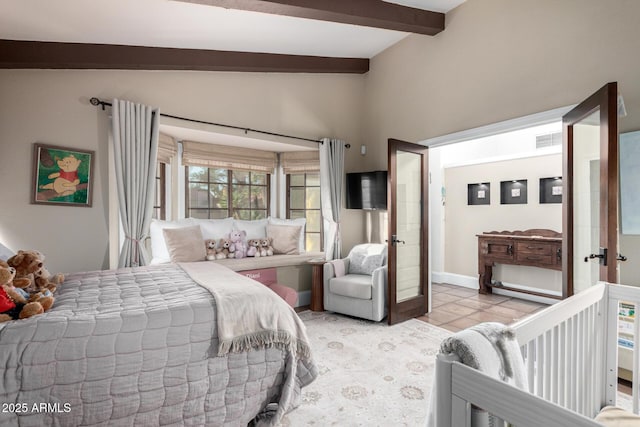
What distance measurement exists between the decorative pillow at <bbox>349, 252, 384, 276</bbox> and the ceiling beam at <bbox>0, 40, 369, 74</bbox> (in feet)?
7.75

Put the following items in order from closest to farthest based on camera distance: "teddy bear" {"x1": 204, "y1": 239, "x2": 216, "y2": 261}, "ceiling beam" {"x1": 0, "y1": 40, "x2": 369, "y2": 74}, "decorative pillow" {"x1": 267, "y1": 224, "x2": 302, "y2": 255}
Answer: "ceiling beam" {"x1": 0, "y1": 40, "x2": 369, "y2": 74} < "teddy bear" {"x1": 204, "y1": 239, "x2": 216, "y2": 261} < "decorative pillow" {"x1": 267, "y1": 224, "x2": 302, "y2": 255}

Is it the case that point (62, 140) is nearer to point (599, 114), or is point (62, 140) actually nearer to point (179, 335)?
point (179, 335)

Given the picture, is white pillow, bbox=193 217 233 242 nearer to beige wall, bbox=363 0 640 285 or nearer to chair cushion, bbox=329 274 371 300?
chair cushion, bbox=329 274 371 300

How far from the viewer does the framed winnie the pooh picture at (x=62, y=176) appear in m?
2.67

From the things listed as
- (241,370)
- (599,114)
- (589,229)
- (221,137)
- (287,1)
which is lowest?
(241,370)

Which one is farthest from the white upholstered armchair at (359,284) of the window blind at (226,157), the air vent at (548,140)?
the air vent at (548,140)

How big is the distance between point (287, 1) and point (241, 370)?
2525 millimetres

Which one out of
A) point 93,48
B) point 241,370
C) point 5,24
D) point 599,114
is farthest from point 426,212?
point 5,24

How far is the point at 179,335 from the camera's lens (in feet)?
5.10

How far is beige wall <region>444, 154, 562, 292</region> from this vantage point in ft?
14.1

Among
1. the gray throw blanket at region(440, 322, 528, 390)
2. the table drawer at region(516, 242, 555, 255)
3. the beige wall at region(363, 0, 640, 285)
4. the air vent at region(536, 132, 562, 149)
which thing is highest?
the beige wall at region(363, 0, 640, 285)

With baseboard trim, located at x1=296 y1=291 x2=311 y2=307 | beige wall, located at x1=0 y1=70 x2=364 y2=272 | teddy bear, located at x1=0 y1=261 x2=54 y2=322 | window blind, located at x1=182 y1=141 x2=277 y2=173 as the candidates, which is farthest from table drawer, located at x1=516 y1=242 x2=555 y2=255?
teddy bear, located at x1=0 y1=261 x2=54 y2=322

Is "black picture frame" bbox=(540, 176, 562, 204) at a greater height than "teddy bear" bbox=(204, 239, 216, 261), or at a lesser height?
greater

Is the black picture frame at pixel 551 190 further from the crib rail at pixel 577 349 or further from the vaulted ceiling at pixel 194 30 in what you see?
the crib rail at pixel 577 349
